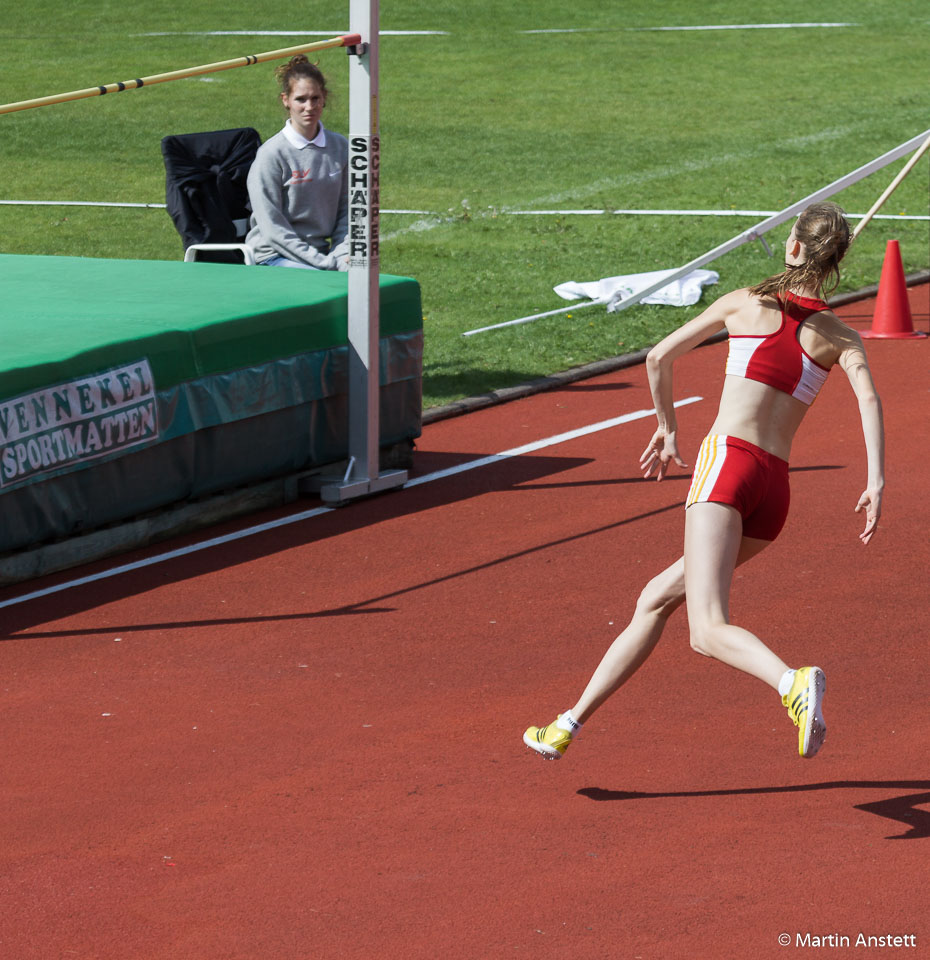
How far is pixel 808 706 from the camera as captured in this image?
4.98 m

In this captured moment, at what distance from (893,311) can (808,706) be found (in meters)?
9.50

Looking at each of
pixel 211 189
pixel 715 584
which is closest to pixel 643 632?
pixel 715 584

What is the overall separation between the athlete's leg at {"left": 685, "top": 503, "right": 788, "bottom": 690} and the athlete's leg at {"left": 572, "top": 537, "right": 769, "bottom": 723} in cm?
14

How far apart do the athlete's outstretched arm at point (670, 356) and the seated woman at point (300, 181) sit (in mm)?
5113

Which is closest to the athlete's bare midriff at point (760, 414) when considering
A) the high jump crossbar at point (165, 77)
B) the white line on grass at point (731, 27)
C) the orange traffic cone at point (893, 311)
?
the high jump crossbar at point (165, 77)

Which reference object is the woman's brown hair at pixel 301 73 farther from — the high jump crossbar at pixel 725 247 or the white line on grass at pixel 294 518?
the high jump crossbar at pixel 725 247

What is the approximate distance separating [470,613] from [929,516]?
2914 mm

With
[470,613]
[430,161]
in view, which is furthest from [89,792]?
[430,161]

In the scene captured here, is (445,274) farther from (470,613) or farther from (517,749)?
(517,749)

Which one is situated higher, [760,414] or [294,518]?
[760,414]

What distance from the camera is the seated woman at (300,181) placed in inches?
416

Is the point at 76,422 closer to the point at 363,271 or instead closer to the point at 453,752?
the point at 363,271

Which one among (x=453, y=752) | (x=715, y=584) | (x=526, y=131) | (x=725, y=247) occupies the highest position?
(x=715, y=584)

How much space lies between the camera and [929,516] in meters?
9.09
